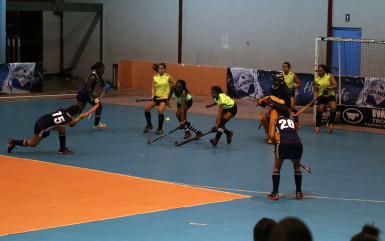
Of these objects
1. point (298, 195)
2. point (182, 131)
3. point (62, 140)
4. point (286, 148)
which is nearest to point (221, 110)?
point (182, 131)

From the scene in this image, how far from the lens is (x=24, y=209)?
1126 cm

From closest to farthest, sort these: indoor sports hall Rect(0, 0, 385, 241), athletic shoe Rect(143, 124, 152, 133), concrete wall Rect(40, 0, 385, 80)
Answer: indoor sports hall Rect(0, 0, 385, 241) → athletic shoe Rect(143, 124, 152, 133) → concrete wall Rect(40, 0, 385, 80)

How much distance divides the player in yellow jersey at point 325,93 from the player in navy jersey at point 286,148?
842cm

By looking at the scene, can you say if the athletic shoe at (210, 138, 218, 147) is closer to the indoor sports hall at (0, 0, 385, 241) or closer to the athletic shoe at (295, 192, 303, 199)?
the indoor sports hall at (0, 0, 385, 241)

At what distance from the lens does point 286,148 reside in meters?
11.9

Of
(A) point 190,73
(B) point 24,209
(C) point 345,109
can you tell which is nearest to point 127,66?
(A) point 190,73

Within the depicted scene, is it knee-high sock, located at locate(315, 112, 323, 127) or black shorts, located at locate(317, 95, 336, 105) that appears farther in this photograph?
black shorts, located at locate(317, 95, 336, 105)

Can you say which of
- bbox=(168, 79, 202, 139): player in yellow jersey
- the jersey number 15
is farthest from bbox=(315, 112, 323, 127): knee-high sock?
the jersey number 15

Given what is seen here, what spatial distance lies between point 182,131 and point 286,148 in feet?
28.4

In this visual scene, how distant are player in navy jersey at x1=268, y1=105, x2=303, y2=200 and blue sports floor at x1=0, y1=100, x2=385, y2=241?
0.30 meters

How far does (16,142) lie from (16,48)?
16.8 meters

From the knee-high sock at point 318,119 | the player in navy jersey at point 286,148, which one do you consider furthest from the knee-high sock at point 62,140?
the knee-high sock at point 318,119

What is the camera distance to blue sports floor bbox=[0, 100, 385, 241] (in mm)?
10266

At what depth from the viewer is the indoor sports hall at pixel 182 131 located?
436 inches
